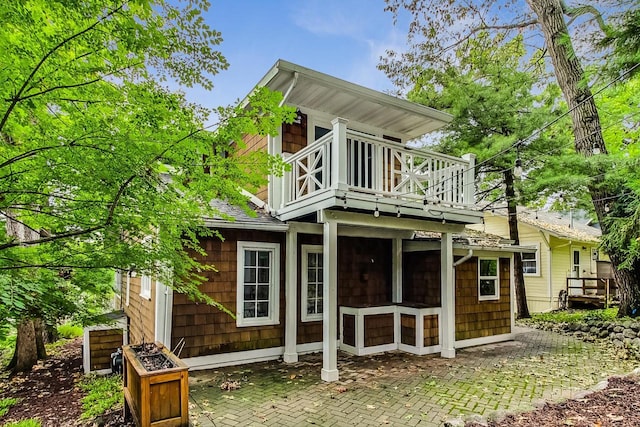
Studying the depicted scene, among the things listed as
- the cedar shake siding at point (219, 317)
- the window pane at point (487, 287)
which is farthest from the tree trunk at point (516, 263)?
the cedar shake siding at point (219, 317)

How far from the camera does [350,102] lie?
309 inches

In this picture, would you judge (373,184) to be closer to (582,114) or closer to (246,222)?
(246,222)

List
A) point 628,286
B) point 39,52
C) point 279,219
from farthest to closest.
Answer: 1. point 628,286
2. point 279,219
3. point 39,52

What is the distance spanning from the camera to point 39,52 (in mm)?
2082

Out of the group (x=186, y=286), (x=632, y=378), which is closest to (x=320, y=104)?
(x=186, y=286)

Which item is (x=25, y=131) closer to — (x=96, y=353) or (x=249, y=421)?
(x=249, y=421)

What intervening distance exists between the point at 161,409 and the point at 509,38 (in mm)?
13507

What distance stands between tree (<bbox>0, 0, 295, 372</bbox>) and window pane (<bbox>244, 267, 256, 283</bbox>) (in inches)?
155

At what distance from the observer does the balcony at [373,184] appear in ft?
19.2

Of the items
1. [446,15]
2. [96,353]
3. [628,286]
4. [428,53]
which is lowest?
[96,353]

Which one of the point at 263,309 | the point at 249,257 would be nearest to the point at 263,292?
the point at 263,309

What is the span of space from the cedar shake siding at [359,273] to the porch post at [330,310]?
67.3 inches

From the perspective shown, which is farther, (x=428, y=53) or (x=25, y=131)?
(x=428, y=53)

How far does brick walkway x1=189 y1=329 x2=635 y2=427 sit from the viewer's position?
4.54m
